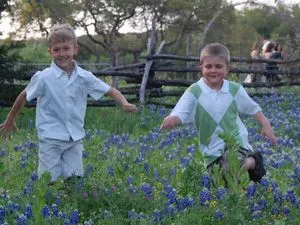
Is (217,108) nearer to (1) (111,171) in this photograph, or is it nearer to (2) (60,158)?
(1) (111,171)

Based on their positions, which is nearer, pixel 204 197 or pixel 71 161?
pixel 204 197

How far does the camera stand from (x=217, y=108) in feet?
14.8

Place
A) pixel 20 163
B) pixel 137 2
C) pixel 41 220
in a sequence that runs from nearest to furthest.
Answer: pixel 41 220
pixel 20 163
pixel 137 2

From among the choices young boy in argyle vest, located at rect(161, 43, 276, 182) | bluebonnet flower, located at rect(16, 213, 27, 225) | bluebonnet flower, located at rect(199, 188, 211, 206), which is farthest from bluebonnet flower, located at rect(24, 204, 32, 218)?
young boy in argyle vest, located at rect(161, 43, 276, 182)

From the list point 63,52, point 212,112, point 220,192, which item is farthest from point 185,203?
point 63,52

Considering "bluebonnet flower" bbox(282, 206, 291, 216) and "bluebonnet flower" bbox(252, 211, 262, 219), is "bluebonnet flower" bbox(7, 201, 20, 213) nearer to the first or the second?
"bluebonnet flower" bbox(252, 211, 262, 219)

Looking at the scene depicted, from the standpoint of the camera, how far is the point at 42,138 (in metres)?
4.73

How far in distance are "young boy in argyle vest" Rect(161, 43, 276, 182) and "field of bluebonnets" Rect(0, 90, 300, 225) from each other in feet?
0.69

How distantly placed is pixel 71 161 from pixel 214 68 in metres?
1.19

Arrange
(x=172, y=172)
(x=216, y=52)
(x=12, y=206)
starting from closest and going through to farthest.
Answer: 1. (x=12, y=206)
2. (x=216, y=52)
3. (x=172, y=172)

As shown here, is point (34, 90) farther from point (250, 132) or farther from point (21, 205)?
Result: point (250, 132)

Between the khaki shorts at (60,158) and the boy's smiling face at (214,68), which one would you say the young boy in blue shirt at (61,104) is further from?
the boy's smiling face at (214,68)

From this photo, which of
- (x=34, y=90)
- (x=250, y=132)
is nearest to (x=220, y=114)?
(x=34, y=90)

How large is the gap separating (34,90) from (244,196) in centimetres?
173
